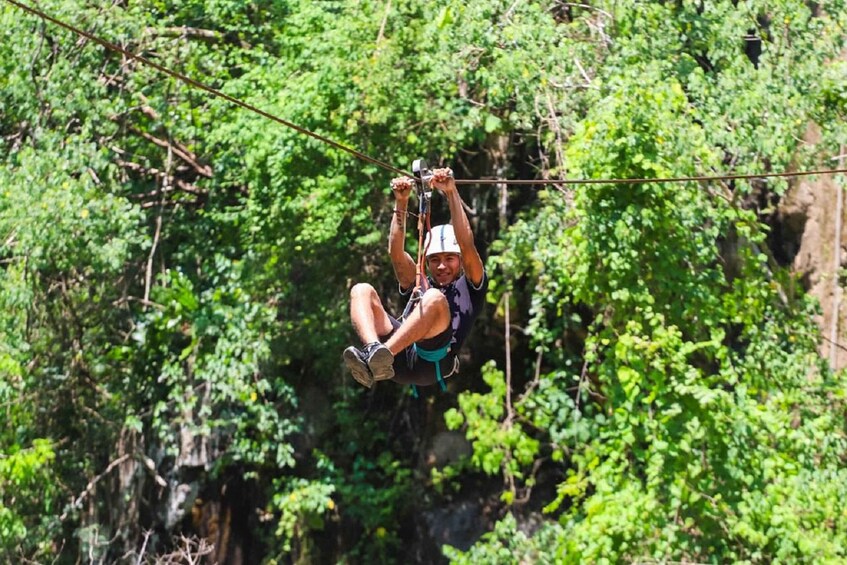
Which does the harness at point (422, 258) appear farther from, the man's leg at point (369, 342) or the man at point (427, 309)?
the man's leg at point (369, 342)

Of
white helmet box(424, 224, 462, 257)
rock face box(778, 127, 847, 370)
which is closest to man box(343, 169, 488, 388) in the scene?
white helmet box(424, 224, 462, 257)

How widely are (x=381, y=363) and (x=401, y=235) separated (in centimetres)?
66

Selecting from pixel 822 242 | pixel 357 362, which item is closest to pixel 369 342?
pixel 357 362

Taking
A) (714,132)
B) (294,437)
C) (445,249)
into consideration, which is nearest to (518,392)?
(294,437)

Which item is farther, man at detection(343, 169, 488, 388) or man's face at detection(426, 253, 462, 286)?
man's face at detection(426, 253, 462, 286)

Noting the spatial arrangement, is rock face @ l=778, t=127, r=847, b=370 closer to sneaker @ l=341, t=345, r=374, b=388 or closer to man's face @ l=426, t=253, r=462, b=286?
man's face @ l=426, t=253, r=462, b=286

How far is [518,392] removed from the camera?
1043cm

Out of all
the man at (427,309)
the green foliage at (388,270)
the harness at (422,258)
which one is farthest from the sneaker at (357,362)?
the green foliage at (388,270)

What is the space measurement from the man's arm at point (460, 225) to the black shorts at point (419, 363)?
0.26m

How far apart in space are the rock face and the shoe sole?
190 inches

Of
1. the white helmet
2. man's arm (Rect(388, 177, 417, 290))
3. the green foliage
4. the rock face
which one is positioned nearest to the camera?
man's arm (Rect(388, 177, 417, 290))

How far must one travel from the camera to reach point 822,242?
9148 mm

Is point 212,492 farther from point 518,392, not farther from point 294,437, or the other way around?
point 518,392

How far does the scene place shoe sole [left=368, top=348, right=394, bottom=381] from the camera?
469 centimetres
